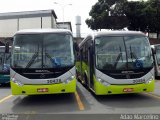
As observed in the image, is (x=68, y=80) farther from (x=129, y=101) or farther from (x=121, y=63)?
(x=129, y=101)

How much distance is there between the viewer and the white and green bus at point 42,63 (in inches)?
550

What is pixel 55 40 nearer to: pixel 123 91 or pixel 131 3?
pixel 123 91

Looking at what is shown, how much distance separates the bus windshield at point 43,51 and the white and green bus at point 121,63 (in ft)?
3.83

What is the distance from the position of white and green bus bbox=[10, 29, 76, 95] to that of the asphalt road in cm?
72

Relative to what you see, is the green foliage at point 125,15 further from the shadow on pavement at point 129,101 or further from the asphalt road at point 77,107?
the shadow on pavement at point 129,101

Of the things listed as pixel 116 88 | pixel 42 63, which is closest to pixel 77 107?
pixel 116 88

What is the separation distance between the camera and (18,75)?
1409 centimetres

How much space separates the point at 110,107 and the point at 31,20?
6745 centimetres

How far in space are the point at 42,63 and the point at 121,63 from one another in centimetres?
308

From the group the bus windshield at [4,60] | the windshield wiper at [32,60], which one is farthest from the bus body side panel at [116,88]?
the bus windshield at [4,60]

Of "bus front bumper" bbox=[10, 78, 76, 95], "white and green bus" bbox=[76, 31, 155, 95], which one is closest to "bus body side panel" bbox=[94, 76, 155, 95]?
"white and green bus" bbox=[76, 31, 155, 95]

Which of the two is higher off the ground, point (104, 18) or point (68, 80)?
point (104, 18)

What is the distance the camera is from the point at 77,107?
43.4ft

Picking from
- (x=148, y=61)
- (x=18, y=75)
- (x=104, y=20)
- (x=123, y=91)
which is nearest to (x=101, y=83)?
(x=123, y=91)
